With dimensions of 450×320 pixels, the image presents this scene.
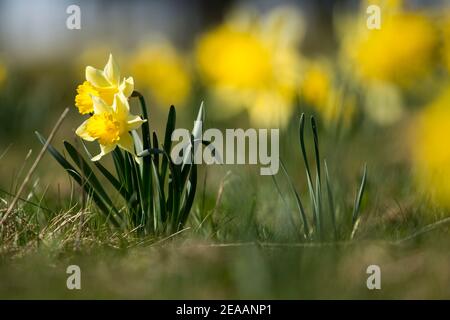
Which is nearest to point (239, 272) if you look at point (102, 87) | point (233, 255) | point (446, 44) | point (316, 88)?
point (233, 255)

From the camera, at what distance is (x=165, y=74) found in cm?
436

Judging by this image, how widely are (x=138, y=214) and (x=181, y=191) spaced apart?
0.41 feet

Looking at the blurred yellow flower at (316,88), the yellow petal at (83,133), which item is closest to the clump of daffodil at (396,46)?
the blurred yellow flower at (316,88)

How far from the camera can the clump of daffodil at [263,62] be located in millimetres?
2980

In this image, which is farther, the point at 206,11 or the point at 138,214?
the point at 206,11

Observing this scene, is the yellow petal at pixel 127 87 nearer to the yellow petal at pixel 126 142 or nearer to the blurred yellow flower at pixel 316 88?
the yellow petal at pixel 126 142

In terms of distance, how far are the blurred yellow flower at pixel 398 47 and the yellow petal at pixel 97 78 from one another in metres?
1.04

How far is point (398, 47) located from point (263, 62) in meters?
0.52

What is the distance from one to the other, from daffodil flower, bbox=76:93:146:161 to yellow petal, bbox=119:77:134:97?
2cm

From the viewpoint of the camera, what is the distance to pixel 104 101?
203cm
